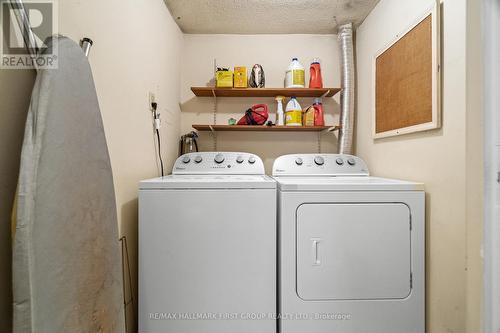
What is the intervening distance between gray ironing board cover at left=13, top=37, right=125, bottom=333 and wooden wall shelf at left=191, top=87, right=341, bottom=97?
1.41 m

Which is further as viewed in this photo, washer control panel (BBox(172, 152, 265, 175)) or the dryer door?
washer control panel (BBox(172, 152, 265, 175))

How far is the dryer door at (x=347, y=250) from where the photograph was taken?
1.29 m

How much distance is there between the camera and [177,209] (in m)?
1.29

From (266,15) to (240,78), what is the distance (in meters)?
0.54

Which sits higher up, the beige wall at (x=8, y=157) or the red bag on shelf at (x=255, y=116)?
the red bag on shelf at (x=255, y=116)

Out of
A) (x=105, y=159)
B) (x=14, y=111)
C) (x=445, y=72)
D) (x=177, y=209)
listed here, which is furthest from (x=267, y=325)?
(x=445, y=72)

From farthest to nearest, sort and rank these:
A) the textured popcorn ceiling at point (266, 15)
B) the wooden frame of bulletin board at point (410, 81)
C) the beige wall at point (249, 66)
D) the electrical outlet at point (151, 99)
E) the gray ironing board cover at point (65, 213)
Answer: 1. the beige wall at point (249, 66)
2. the textured popcorn ceiling at point (266, 15)
3. the electrical outlet at point (151, 99)
4. the wooden frame of bulletin board at point (410, 81)
5. the gray ironing board cover at point (65, 213)

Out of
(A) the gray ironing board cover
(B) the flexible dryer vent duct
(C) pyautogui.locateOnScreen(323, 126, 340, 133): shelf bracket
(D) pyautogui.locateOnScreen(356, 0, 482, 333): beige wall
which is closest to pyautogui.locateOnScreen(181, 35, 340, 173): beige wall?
(C) pyautogui.locateOnScreen(323, 126, 340, 133): shelf bracket

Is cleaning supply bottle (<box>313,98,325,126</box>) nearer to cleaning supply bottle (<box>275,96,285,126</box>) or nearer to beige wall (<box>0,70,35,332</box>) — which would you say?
cleaning supply bottle (<box>275,96,285,126</box>)

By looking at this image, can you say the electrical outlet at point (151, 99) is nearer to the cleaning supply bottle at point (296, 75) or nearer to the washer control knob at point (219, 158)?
the washer control knob at point (219, 158)

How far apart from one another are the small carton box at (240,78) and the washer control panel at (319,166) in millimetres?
748

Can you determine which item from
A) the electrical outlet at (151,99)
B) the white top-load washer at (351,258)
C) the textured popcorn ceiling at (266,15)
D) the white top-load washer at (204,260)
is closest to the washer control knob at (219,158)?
the electrical outlet at (151,99)

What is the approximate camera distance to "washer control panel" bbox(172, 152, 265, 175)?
76.8 inches

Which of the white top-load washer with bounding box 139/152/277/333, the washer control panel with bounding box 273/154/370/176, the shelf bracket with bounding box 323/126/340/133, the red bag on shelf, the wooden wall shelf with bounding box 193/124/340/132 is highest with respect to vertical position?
the red bag on shelf
